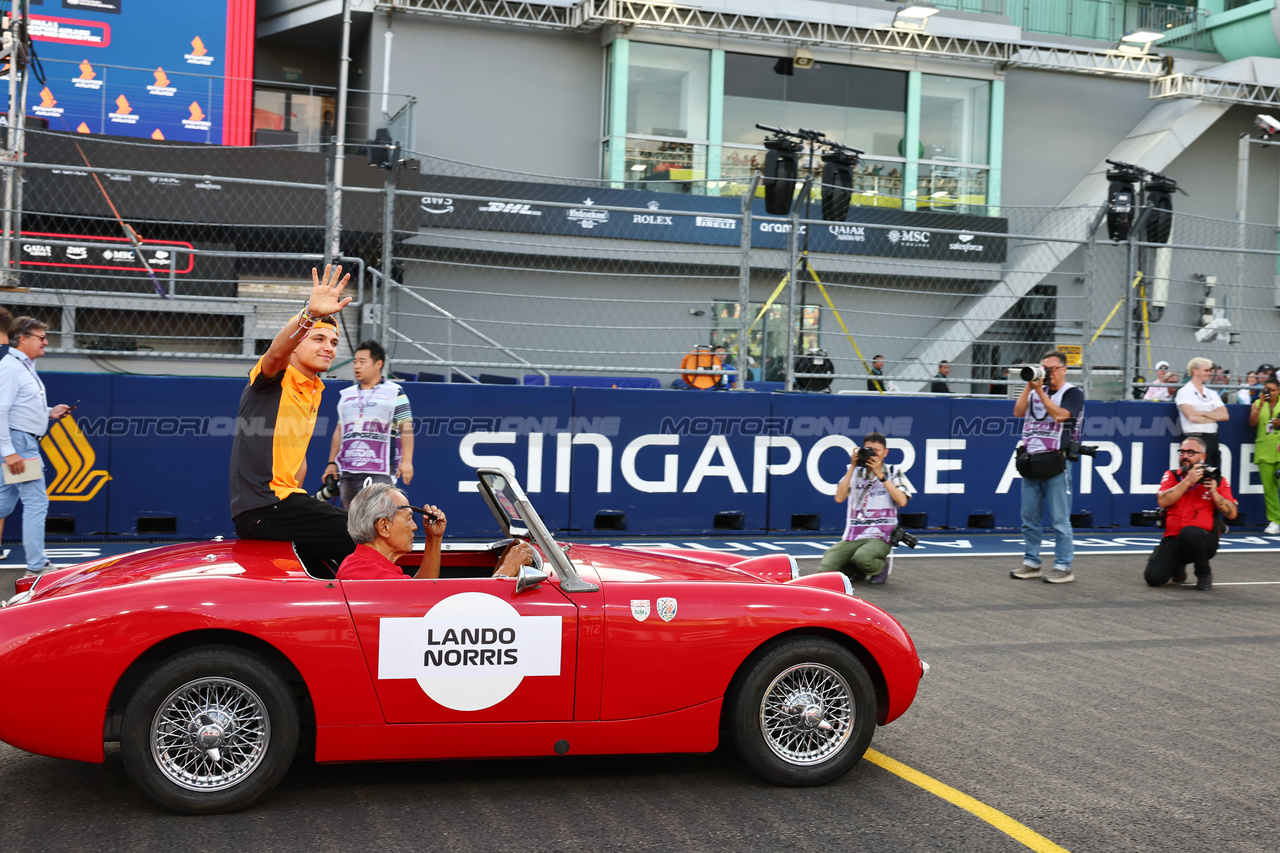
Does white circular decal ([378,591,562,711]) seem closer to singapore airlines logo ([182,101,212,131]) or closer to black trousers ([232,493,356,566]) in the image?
black trousers ([232,493,356,566])

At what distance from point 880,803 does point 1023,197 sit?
25269 millimetres

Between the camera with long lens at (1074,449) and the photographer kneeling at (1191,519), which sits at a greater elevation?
the camera with long lens at (1074,449)

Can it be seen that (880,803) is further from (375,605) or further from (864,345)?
(864,345)

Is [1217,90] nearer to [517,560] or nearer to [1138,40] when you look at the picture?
[1138,40]

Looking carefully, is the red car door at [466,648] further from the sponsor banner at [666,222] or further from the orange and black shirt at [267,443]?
the sponsor banner at [666,222]

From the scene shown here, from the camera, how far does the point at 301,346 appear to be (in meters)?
5.71

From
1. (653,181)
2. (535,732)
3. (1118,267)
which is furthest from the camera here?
(653,181)

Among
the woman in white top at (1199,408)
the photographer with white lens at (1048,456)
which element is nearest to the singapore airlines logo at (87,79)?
the photographer with white lens at (1048,456)

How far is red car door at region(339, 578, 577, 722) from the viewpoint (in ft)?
13.7

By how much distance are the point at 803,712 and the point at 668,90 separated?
21.4 meters

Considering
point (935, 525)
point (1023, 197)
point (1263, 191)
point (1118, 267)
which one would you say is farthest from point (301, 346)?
point (1263, 191)

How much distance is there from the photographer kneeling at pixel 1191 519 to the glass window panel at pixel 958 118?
57.9 feet

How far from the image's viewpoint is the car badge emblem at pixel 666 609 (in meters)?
4.41

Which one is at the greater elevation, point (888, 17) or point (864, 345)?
point (888, 17)
